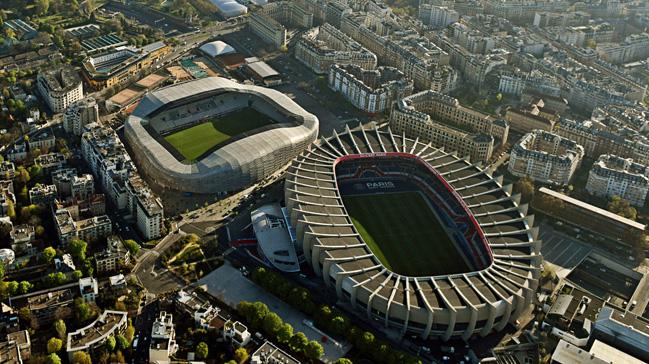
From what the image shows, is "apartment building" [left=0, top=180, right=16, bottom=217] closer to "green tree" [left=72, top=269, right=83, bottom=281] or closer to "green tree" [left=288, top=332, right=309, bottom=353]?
"green tree" [left=72, top=269, right=83, bottom=281]

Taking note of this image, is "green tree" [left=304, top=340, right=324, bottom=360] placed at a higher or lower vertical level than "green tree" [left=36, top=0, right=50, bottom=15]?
lower

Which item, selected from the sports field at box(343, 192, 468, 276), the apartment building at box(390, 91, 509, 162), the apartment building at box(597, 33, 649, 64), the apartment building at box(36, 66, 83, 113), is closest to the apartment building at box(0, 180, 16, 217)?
the apartment building at box(36, 66, 83, 113)

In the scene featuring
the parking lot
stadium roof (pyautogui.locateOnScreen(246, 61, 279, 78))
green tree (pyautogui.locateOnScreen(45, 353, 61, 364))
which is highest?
stadium roof (pyautogui.locateOnScreen(246, 61, 279, 78))

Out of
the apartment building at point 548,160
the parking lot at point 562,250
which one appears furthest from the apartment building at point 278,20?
the parking lot at point 562,250

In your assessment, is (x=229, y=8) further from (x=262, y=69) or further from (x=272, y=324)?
(x=272, y=324)

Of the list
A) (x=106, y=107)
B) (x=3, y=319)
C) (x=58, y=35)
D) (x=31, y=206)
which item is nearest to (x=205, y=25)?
(x=58, y=35)

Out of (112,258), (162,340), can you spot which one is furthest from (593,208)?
(112,258)

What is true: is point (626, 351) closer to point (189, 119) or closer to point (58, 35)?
point (189, 119)
